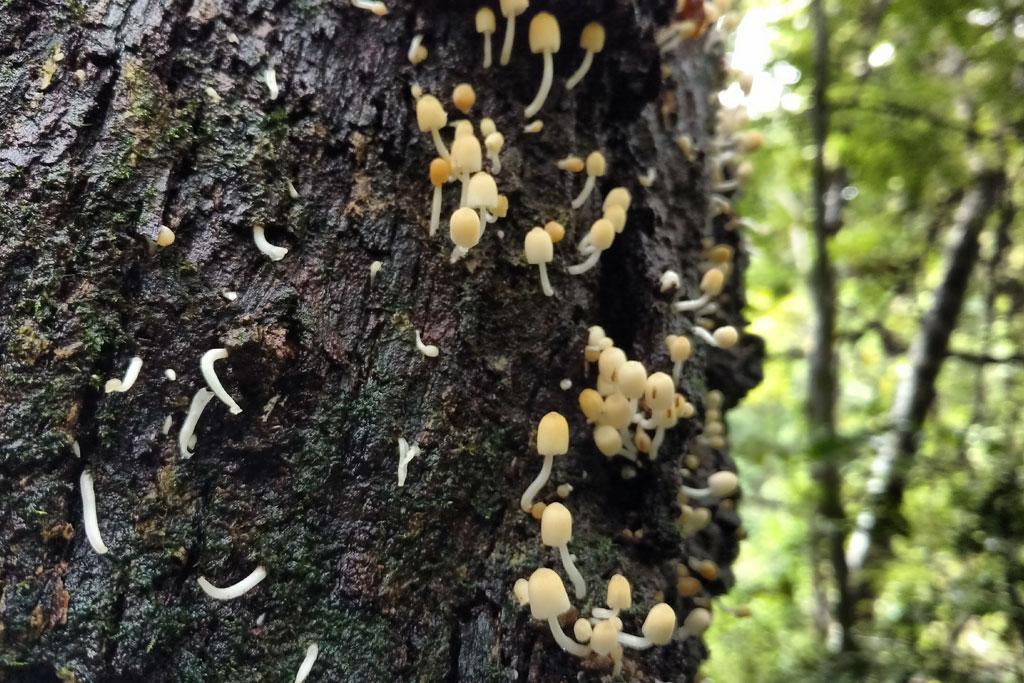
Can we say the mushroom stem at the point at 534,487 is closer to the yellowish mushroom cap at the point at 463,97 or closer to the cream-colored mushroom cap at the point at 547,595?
the cream-colored mushroom cap at the point at 547,595

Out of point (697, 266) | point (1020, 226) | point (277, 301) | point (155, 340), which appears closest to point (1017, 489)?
point (697, 266)

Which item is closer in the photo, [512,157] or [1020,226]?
[512,157]

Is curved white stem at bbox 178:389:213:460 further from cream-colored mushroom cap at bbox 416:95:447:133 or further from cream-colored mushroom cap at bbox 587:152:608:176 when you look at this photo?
cream-colored mushroom cap at bbox 587:152:608:176

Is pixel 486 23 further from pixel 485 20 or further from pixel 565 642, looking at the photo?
pixel 565 642

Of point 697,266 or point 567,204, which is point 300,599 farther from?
point 697,266

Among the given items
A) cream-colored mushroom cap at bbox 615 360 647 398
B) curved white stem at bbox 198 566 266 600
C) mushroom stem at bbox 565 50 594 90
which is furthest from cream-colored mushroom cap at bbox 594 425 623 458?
mushroom stem at bbox 565 50 594 90

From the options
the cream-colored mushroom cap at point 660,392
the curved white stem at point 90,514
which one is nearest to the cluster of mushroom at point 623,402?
the cream-colored mushroom cap at point 660,392
